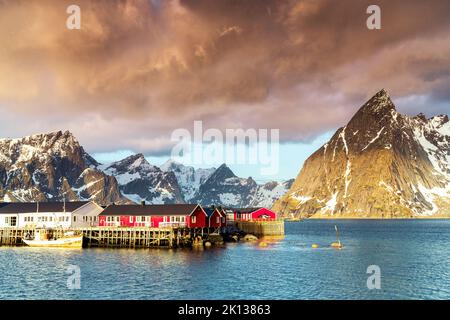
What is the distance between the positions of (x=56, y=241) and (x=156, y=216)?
21810 mm

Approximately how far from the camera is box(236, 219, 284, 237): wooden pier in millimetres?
155250

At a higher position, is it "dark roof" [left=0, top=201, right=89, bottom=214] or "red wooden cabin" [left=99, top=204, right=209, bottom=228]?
"dark roof" [left=0, top=201, right=89, bottom=214]

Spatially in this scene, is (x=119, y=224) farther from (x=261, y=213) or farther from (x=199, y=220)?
(x=261, y=213)

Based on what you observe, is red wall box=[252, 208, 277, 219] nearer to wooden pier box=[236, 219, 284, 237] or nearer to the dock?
wooden pier box=[236, 219, 284, 237]

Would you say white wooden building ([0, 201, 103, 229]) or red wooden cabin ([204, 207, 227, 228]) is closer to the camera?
red wooden cabin ([204, 207, 227, 228])

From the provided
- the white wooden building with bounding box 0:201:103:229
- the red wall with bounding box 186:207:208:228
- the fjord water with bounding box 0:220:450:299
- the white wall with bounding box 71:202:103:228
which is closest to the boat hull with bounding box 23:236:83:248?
the fjord water with bounding box 0:220:450:299

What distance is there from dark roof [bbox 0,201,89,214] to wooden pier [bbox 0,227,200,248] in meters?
7.49

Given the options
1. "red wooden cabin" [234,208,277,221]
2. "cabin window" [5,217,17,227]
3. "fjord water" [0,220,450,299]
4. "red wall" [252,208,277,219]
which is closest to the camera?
"fjord water" [0,220,450,299]

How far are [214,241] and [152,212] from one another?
15555mm

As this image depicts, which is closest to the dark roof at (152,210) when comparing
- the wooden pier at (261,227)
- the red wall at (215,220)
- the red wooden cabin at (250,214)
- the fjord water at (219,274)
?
the red wall at (215,220)

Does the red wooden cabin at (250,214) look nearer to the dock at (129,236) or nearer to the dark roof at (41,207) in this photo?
the dock at (129,236)

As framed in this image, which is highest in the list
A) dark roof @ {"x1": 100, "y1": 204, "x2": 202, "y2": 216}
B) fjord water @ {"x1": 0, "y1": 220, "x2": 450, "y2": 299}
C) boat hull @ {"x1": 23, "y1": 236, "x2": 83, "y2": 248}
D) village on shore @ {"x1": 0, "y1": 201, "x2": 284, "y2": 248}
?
dark roof @ {"x1": 100, "y1": 204, "x2": 202, "y2": 216}
